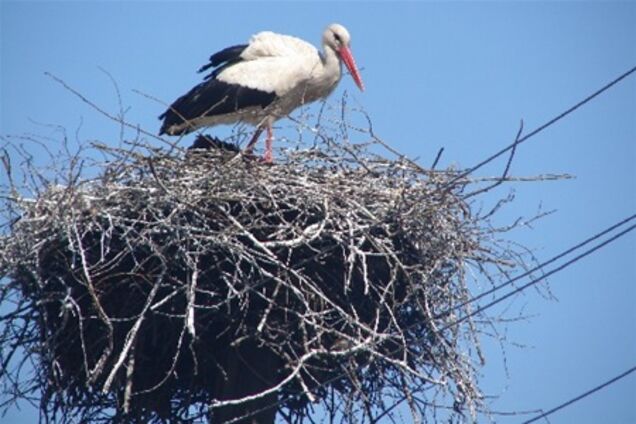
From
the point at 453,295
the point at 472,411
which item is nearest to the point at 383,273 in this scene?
the point at 453,295

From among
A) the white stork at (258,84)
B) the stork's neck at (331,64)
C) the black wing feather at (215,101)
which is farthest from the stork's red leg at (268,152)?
the stork's neck at (331,64)

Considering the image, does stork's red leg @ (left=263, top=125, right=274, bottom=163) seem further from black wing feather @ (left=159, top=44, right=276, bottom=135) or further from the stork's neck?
the stork's neck

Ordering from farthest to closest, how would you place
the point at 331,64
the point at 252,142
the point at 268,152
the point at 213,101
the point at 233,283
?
the point at 331,64
the point at 213,101
the point at 252,142
the point at 268,152
the point at 233,283

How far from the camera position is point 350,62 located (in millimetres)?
9984

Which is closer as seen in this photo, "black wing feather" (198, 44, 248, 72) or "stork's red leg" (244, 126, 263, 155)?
"stork's red leg" (244, 126, 263, 155)

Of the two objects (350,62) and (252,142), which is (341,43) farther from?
(252,142)

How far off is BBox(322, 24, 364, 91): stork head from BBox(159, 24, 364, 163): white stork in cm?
6

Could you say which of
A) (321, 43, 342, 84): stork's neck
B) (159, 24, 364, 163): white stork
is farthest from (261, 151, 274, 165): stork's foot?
(321, 43, 342, 84): stork's neck

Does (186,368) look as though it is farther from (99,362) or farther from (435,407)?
(435,407)

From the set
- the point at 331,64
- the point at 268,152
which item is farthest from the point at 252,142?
the point at 331,64

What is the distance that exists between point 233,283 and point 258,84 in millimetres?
2563

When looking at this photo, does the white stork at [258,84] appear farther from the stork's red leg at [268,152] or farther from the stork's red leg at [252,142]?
the stork's red leg at [268,152]

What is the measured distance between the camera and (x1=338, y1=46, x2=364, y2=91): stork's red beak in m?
9.91

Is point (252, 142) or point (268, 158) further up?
point (252, 142)
